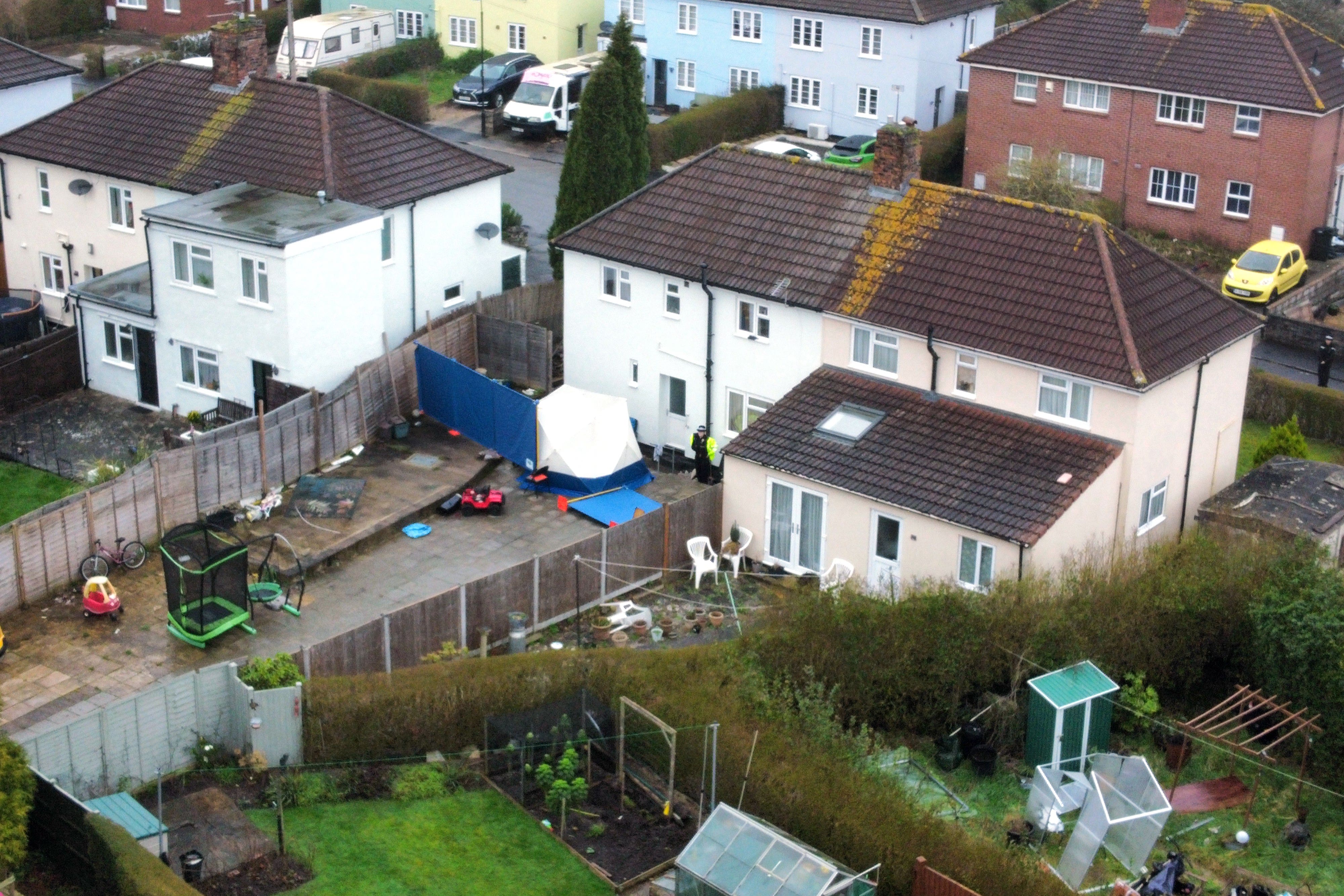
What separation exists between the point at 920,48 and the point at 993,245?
2912cm

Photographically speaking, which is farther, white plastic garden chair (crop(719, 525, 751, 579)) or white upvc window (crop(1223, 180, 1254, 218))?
white upvc window (crop(1223, 180, 1254, 218))

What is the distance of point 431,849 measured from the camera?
24453 mm

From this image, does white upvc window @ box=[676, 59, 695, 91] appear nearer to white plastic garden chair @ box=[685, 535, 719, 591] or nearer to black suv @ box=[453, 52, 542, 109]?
black suv @ box=[453, 52, 542, 109]

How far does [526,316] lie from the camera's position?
44781 millimetres

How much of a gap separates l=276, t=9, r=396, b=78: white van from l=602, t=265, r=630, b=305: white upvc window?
32.1 meters

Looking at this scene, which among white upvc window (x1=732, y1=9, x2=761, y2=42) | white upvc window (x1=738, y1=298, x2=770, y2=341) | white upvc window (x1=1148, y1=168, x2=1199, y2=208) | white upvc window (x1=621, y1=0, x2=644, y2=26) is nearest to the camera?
white upvc window (x1=738, y1=298, x2=770, y2=341)

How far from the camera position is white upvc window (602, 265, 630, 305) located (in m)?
39.3

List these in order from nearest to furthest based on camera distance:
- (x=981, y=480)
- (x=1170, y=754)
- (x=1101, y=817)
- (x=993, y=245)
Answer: (x=1101, y=817) → (x=1170, y=754) → (x=981, y=480) → (x=993, y=245)

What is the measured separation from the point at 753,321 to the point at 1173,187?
23.9 meters

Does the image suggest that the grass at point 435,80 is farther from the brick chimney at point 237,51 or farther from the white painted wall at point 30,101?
the brick chimney at point 237,51

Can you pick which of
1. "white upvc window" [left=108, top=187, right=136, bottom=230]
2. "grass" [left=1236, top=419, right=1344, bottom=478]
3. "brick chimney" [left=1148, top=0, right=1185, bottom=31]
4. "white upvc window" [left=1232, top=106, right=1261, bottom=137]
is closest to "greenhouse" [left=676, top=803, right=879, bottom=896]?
"grass" [left=1236, top=419, right=1344, bottom=478]

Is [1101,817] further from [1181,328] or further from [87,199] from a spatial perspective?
[87,199]

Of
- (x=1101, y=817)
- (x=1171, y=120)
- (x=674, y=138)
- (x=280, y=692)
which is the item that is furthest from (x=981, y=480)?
(x=674, y=138)

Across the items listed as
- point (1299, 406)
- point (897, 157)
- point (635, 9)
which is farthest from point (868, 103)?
point (897, 157)
